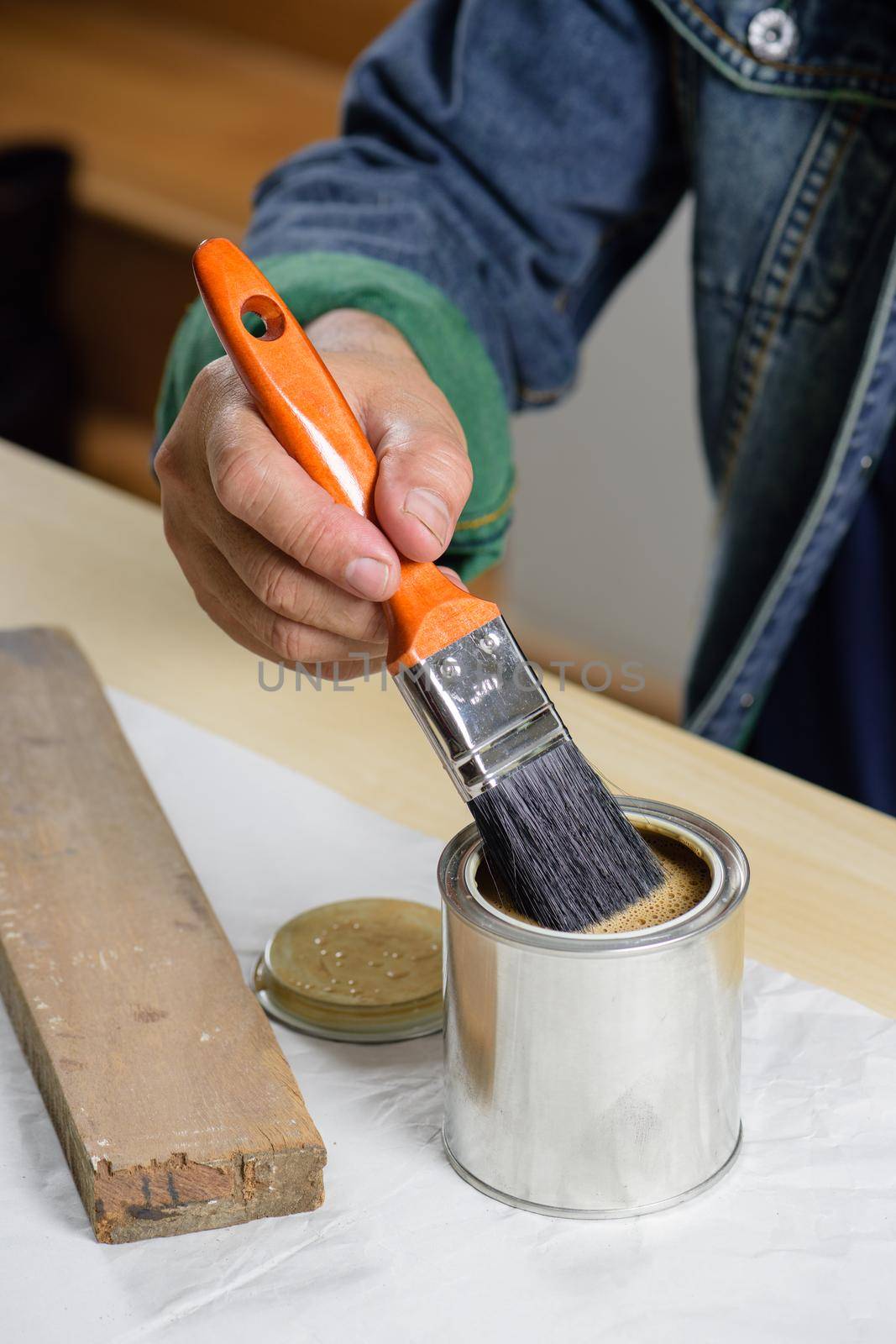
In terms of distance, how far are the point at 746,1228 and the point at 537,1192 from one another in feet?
0.22

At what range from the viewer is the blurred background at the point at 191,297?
204 centimetres

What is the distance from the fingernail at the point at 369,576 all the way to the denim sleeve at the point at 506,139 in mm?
447

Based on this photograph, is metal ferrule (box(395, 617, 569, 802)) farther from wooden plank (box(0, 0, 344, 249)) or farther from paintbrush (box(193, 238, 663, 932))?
wooden plank (box(0, 0, 344, 249))

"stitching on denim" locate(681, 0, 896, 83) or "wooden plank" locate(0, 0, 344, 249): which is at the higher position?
"stitching on denim" locate(681, 0, 896, 83)

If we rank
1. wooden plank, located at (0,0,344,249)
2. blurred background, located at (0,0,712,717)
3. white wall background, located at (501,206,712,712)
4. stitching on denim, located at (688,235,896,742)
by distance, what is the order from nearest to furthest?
stitching on denim, located at (688,235,896,742), wooden plank, located at (0,0,344,249), blurred background, located at (0,0,712,717), white wall background, located at (501,206,712,712)

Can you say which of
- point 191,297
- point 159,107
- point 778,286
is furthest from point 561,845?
point 159,107

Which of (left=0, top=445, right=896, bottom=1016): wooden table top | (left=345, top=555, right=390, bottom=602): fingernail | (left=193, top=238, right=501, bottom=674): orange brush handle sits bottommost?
(left=0, top=445, right=896, bottom=1016): wooden table top

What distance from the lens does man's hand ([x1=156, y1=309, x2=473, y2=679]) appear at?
1.70ft

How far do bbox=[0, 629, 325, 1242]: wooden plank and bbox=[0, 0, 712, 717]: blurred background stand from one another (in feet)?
4.52

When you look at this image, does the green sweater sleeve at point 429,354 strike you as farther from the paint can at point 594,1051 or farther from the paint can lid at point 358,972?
the paint can at point 594,1051

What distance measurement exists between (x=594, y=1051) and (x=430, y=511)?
19 centimetres

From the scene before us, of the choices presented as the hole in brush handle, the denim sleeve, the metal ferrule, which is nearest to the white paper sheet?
the metal ferrule

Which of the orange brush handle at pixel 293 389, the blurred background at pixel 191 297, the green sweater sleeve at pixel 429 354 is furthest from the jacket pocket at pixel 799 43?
the blurred background at pixel 191 297

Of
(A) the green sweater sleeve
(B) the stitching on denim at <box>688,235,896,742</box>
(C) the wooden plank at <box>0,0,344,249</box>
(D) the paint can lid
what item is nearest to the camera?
(D) the paint can lid
